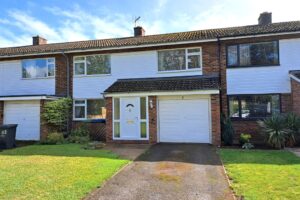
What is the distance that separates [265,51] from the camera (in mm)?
13898

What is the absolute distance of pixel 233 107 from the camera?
14211mm

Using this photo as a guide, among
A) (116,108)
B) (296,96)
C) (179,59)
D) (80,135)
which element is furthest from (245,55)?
(80,135)

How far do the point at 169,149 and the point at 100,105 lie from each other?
19.9 feet

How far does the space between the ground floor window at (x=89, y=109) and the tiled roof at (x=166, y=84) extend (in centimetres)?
172

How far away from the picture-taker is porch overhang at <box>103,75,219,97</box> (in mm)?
13031

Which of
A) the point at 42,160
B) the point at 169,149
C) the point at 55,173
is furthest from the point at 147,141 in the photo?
the point at 55,173

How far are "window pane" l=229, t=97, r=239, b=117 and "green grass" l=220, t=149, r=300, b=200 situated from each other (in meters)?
3.76

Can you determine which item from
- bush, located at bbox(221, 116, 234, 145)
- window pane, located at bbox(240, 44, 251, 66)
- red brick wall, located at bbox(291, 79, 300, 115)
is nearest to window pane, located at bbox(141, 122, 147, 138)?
bush, located at bbox(221, 116, 234, 145)

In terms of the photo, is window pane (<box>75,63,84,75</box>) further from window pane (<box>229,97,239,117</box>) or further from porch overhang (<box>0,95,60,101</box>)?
window pane (<box>229,97,239,117</box>)

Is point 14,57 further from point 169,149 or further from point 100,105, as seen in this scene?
point 169,149

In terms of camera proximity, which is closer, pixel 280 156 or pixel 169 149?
pixel 280 156

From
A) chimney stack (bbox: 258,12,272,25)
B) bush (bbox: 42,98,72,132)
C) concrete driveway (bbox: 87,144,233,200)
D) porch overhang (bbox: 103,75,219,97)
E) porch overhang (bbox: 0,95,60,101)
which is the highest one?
chimney stack (bbox: 258,12,272,25)

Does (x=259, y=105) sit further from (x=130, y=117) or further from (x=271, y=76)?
(x=130, y=117)

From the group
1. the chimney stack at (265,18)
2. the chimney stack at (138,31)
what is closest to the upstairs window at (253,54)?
the chimney stack at (265,18)
